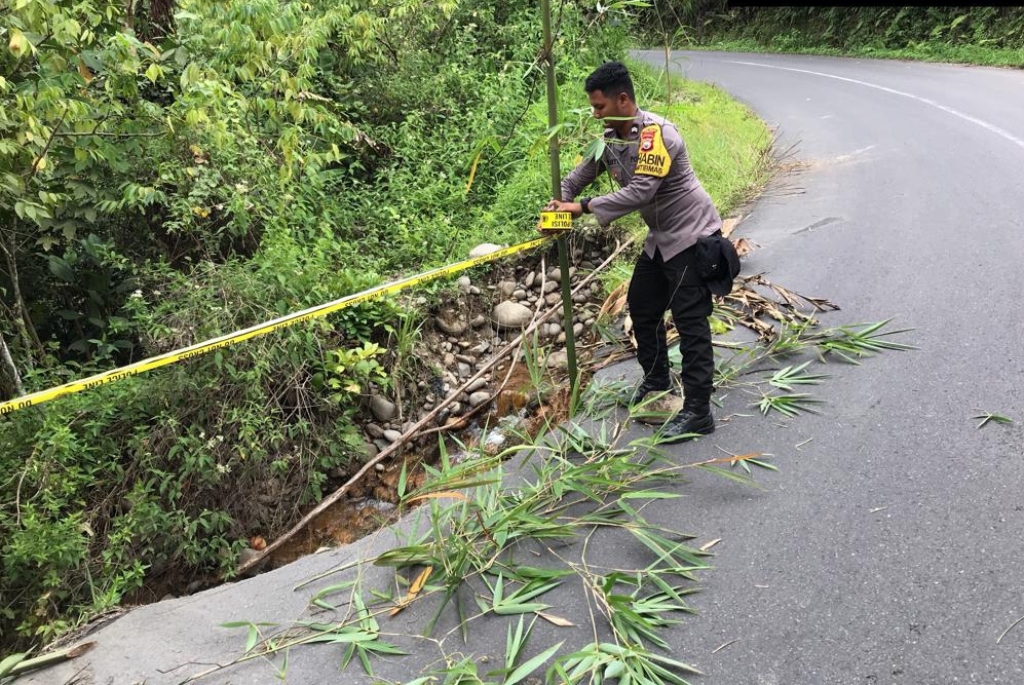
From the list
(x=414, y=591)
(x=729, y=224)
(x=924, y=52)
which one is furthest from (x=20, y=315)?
(x=924, y=52)

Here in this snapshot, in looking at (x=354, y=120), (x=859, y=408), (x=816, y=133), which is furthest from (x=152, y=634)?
(x=816, y=133)

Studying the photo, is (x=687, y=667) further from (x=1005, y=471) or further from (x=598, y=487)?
(x=1005, y=471)

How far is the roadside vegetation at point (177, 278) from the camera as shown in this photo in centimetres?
386

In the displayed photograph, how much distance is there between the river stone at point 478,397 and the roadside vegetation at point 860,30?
32.7 feet

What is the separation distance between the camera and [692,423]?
156 inches

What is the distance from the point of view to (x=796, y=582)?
9.62ft

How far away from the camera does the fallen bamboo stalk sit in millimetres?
4418

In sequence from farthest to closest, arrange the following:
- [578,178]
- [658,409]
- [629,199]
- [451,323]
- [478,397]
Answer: [451,323] → [478,397] → [658,409] → [578,178] → [629,199]

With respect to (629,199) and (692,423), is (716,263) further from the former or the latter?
(692,423)

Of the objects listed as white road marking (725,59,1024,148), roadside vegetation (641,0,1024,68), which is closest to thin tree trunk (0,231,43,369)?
white road marking (725,59,1024,148)

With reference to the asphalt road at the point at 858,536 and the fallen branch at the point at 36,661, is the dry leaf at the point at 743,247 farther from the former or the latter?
the fallen branch at the point at 36,661

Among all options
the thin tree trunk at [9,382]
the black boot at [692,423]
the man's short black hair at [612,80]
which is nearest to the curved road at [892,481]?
the black boot at [692,423]

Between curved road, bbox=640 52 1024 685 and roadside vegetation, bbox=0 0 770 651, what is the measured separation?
216 centimetres

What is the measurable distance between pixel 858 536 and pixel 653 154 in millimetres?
2001
